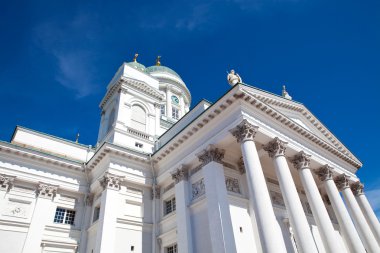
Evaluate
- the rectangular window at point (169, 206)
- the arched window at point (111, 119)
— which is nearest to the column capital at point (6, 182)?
the arched window at point (111, 119)

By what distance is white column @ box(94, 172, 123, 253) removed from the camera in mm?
13775

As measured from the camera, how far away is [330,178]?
17.2 metres

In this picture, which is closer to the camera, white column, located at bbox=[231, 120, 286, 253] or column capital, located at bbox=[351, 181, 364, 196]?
white column, located at bbox=[231, 120, 286, 253]

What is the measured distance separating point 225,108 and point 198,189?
448 cm

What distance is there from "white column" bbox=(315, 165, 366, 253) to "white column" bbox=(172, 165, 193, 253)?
903cm

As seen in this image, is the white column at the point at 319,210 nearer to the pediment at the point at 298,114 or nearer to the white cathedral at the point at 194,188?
the white cathedral at the point at 194,188

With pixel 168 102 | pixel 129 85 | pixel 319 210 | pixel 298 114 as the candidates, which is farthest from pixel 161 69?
pixel 319 210

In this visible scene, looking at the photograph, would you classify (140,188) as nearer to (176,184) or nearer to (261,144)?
(176,184)

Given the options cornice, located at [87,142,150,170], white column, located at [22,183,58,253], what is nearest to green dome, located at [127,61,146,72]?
cornice, located at [87,142,150,170]

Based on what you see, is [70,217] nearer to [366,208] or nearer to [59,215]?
[59,215]

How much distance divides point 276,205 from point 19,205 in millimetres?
14570

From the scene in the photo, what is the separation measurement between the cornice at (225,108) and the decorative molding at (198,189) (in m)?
2.65

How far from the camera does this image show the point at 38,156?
16.6 m

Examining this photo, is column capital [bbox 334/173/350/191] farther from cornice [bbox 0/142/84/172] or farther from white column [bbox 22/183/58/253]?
white column [bbox 22/183/58/253]
